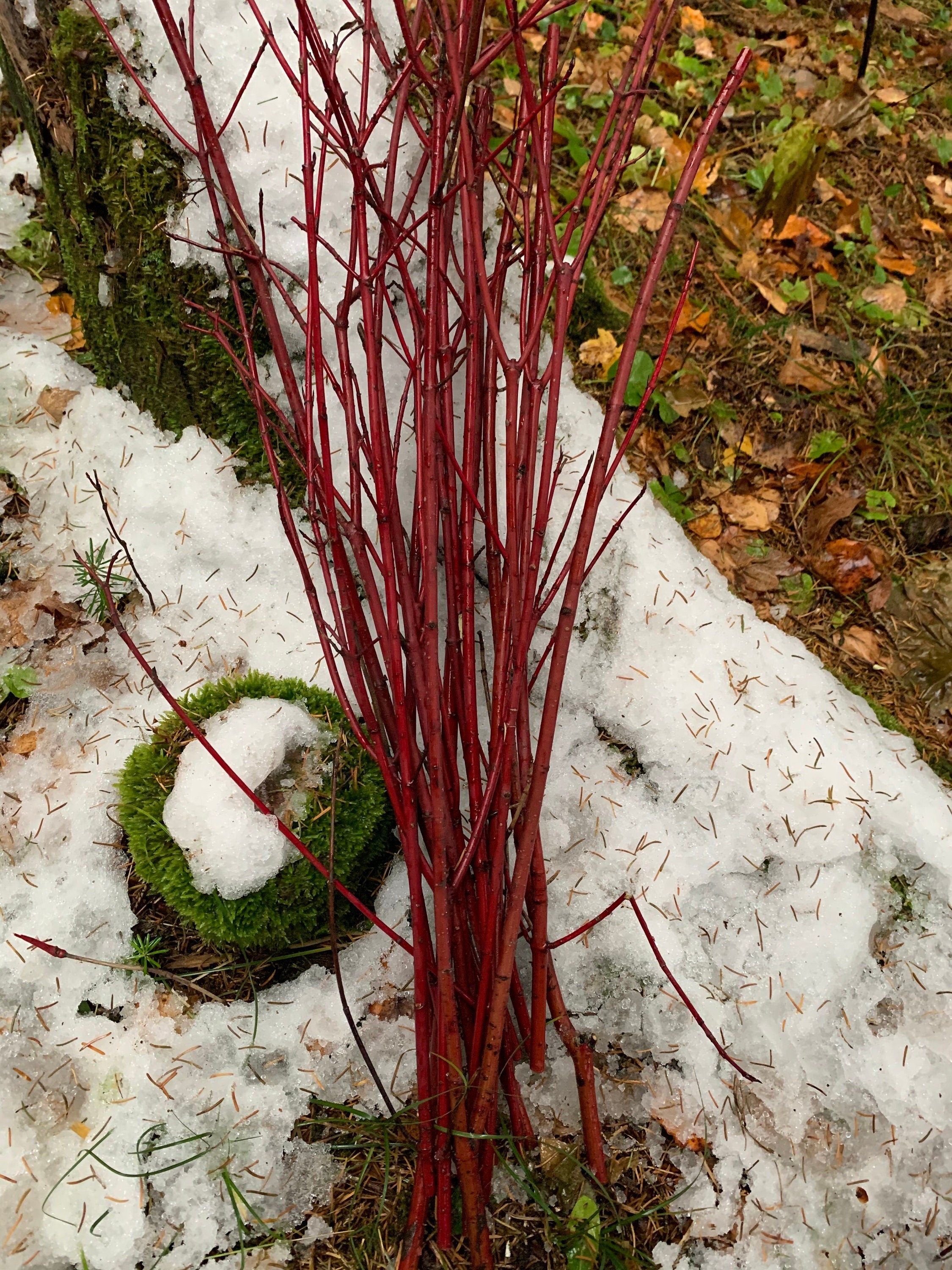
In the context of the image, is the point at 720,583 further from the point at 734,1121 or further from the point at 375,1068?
the point at 375,1068

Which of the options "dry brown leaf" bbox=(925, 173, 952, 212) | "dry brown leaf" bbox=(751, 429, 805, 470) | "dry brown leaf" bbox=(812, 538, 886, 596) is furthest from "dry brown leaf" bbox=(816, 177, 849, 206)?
"dry brown leaf" bbox=(812, 538, 886, 596)

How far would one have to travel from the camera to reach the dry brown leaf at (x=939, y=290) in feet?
10.0

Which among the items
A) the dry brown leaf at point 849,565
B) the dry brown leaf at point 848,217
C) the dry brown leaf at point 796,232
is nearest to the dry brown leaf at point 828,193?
the dry brown leaf at point 848,217

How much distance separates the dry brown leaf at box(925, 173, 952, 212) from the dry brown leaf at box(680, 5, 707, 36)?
1.08 meters

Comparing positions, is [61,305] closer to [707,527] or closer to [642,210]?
[642,210]

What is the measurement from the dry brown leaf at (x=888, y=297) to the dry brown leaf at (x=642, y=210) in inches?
31.4

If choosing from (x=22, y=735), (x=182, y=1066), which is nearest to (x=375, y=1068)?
(x=182, y=1066)

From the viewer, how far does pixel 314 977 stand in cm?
213

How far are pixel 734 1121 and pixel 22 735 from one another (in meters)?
2.08

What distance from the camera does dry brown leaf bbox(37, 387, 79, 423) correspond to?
251cm

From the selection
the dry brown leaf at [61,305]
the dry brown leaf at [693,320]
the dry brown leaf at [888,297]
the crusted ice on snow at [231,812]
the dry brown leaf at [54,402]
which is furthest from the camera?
the dry brown leaf at [888,297]

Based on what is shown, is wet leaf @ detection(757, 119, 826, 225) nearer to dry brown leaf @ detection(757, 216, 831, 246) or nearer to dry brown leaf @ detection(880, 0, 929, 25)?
dry brown leaf @ detection(757, 216, 831, 246)

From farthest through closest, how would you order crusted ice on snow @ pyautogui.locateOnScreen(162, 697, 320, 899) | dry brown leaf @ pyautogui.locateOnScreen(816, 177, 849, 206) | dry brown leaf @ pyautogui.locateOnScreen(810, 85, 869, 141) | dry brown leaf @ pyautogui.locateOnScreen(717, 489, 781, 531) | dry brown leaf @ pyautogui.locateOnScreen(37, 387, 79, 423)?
dry brown leaf @ pyautogui.locateOnScreen(810, 85, 869, 141), dry brown leaf @ pyautogui.locateOnScreen(816, 177, 849, 206), dry brown leaf @ pyautogui.locateOnScreen(717, 489, 781, 531), dry brown leaf @ pyautogui.locateOnScreen(37, 387, 79, 423), crusted ice on snow @ pyautogui.locateOnScreen(162, 697, 320, 899)

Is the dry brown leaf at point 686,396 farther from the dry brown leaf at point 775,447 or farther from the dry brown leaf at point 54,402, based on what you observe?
the dry brown leaf at point 54,402
